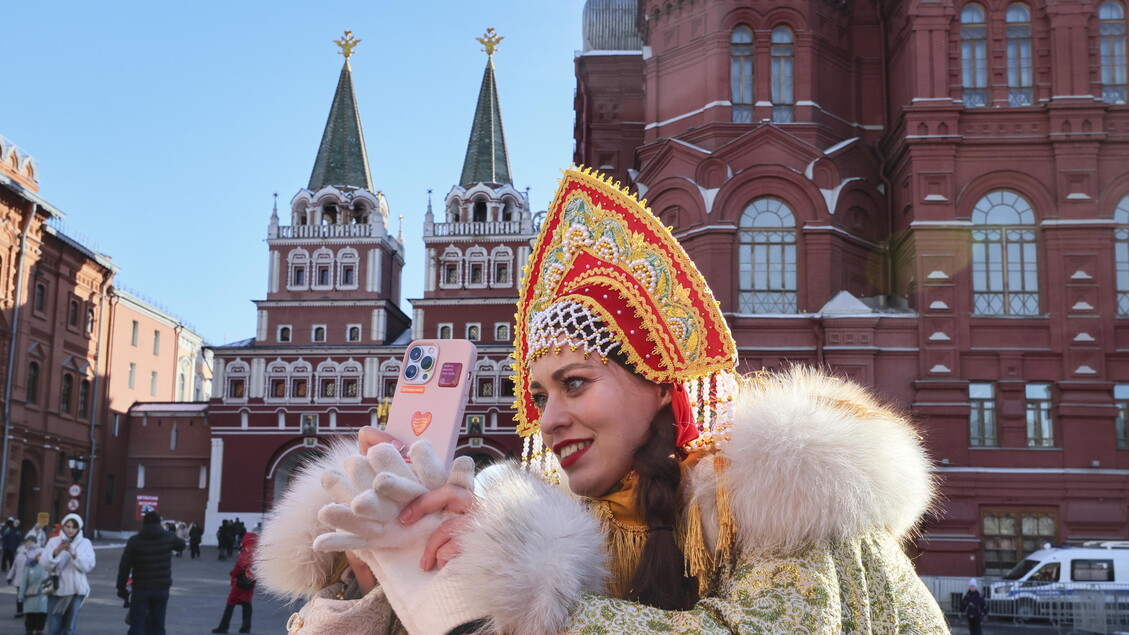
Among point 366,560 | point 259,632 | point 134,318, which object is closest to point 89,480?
point 134,318

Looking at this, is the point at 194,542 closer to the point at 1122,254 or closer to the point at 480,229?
the point at 480,229

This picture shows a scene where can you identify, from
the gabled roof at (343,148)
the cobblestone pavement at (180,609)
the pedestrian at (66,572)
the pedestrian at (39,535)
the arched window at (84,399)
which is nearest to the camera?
the pedestrian at (66,572)

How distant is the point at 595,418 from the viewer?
262cm

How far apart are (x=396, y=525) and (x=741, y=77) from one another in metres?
23.0

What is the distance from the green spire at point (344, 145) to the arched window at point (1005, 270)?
31863 mm

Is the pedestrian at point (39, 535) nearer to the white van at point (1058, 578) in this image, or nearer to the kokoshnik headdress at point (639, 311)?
the white van at point (1058, 578)

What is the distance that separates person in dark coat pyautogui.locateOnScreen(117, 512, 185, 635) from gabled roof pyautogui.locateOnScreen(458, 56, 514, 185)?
128 ft

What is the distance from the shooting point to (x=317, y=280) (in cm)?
4603

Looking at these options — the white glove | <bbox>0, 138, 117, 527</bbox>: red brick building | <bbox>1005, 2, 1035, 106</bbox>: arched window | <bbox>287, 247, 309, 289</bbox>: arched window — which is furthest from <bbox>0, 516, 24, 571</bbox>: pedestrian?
the white glove

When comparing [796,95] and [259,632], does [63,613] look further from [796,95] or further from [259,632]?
[796,95]

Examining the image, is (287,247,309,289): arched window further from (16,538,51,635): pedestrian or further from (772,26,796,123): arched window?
(16,538,51,635): pedestrian

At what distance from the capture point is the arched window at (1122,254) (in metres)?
22.3

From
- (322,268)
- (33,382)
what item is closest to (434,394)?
(33,382)

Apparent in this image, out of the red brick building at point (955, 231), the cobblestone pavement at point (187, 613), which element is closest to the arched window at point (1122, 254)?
the red brick building at point (955, 231)
